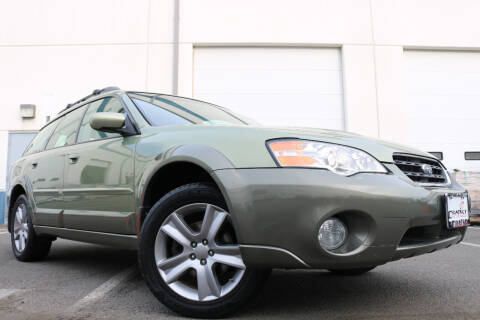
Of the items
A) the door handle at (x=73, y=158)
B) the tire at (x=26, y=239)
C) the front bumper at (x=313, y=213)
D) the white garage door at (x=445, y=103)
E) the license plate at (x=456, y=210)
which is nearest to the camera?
the front bumper at (x=313, y=213)

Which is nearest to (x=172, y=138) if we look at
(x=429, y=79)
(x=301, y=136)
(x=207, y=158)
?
(x=207, y=158)

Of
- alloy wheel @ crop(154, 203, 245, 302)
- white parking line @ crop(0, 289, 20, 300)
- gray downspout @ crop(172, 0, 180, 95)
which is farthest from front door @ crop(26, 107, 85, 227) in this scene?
gray downspout @ crop(172, 0, 180, 95)

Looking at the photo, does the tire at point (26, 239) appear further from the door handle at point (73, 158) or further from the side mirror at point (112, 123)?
the side mirror at point (112, 123)

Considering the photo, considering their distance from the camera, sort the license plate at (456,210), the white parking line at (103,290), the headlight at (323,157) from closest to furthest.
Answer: the headlight at (323,157) → the license plate at (456,210) → the white parking line at (103,290)

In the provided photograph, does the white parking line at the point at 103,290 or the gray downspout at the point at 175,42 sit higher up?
the gray downspout at the point at 175,42

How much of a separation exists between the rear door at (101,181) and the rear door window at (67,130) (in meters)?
0.23

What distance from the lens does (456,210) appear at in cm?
202

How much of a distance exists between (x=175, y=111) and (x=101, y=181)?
0.68 metres

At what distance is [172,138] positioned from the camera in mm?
2209

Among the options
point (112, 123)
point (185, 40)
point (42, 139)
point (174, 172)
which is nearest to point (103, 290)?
point (174, 172)

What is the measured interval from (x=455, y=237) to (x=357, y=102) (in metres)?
8.47

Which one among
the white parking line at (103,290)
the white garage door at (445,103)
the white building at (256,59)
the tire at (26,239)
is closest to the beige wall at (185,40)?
the white building at (256,59)

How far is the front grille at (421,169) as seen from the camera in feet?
6.59

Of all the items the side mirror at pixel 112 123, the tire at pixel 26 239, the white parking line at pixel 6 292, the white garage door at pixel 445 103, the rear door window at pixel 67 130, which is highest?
the white garage door at pixel 445 103
